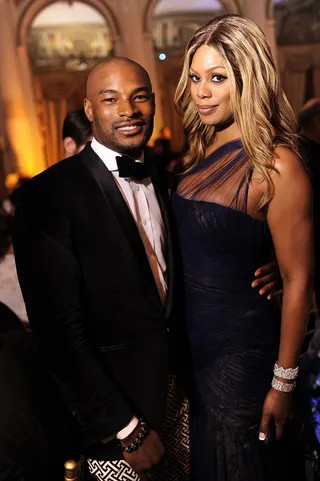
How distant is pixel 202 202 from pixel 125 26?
655 cm

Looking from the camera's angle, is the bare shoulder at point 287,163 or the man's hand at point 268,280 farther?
the man's hand at point 268,280

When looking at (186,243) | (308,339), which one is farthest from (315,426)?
(186,243)

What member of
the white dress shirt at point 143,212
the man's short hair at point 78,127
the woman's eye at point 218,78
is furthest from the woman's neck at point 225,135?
the man's short hair at point 78,127

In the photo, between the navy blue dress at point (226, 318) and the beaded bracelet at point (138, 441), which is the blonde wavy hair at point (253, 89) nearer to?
the navy blue dress at point (226, 318)

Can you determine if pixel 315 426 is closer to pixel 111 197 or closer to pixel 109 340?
pixel 109 340

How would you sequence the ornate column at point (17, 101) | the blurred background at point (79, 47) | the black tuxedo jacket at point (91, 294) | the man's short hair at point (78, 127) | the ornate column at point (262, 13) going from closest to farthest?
the black tuxedo jacket at point (91, 294) < the man's short hair at point (78, 127) < the ornate column at point (17, 101) < the blurred background at point (79, 47) < the ornate column at point (262, 13)

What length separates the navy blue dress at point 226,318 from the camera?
4.32 ft

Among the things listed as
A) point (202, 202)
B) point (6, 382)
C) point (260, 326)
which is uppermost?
point (202, 202)

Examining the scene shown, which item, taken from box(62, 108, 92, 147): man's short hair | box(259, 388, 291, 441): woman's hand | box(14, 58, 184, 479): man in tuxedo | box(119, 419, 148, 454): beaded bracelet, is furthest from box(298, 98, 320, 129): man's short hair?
box(119, 419, 148, 454): beaded bracelet

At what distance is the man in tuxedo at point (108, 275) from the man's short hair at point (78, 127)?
3.56ft

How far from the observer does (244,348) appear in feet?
4.63

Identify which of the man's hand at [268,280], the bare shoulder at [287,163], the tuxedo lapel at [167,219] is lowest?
the man's hand at [268,280]

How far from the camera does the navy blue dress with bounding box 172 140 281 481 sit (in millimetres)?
1317

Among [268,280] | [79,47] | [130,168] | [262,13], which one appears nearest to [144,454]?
[268,280]
